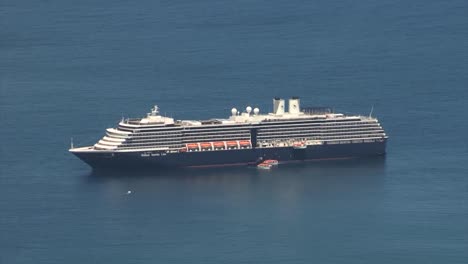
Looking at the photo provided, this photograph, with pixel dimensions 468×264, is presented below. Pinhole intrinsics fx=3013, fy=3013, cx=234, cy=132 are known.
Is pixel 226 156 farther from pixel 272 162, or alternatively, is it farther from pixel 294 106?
pixel 294 106

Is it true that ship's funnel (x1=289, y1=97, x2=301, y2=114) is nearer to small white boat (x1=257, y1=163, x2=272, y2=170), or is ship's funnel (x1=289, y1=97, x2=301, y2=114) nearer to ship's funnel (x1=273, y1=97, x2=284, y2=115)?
ship's funnel (x1=273, y1=97, x2=284, y2=115)

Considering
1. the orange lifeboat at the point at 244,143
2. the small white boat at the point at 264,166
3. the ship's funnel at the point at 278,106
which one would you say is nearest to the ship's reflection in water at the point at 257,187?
the small white boat at the point at 264,166

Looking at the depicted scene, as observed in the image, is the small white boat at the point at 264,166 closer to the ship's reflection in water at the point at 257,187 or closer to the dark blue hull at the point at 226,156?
the ship's reflection in water at the point at 257,187

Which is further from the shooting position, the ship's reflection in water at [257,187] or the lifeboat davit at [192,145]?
the lifeboat davit at [192,145]

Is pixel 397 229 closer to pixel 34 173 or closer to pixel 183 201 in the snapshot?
pixel 183 201

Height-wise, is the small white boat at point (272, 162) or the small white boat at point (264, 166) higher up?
the small white boat at point (272, 162)

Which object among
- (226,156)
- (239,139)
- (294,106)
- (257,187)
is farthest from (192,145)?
(257,187)
